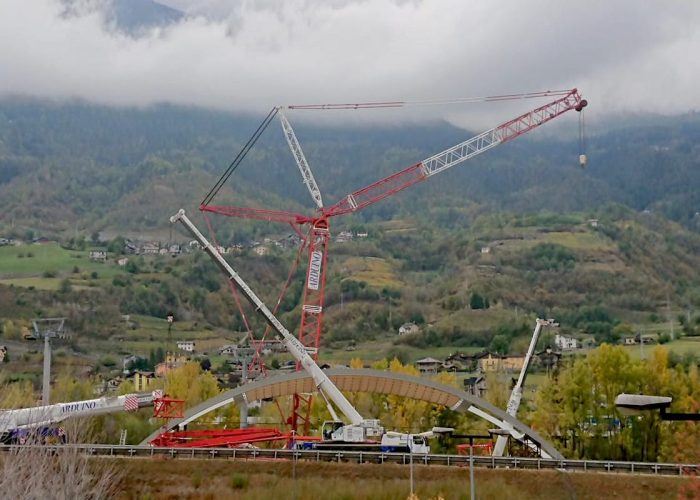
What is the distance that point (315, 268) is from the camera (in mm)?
98438

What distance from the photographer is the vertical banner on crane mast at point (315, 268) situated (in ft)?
318

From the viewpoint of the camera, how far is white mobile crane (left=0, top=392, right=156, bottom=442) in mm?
73000

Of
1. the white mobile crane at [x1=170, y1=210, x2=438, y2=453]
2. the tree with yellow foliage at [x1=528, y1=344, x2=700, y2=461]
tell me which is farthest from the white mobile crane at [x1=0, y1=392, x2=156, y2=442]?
the tree with yellow foliage at [x1=528, y1=344, x2=700, y2=461]

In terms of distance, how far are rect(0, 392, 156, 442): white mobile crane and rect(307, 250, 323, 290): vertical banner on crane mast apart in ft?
68.9

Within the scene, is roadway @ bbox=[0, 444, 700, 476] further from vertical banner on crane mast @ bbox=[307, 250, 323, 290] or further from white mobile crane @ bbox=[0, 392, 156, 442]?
vertical banner on crane mast @ bbox=[307, 250, 323, 290]

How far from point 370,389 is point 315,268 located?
76.2 feet

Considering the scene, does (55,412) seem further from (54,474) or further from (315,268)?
(315,268)

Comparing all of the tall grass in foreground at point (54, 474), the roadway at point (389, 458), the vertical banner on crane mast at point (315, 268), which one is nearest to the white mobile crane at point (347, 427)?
the roadway at point (389, 458)

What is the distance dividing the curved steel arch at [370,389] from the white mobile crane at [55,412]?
678cm

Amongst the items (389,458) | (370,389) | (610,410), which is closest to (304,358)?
(370,389)

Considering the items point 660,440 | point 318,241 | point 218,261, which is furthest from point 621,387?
point 218,261

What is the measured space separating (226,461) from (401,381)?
15658 millimetres

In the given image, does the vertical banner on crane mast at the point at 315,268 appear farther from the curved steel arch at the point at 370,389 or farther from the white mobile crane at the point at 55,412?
the white mobile crane at the point at 55,412

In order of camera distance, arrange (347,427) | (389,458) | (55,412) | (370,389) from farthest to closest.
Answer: (55,412)
(370,389)
(347,427)
(389,458)
